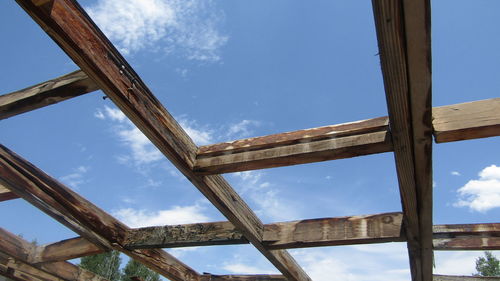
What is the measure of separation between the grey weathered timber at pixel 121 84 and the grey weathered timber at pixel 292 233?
0.64m

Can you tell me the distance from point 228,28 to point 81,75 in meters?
1.50

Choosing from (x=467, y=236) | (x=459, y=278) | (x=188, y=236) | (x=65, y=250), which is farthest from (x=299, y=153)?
(x=459, y=278)

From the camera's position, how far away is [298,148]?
6.32 ft

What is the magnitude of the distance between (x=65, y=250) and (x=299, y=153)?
298 cm

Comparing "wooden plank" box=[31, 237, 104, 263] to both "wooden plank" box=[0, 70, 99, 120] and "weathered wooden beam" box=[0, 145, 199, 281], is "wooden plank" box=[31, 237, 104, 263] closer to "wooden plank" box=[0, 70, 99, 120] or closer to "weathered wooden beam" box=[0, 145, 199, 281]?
"weathered wooden beam" box=[0, 145, 199, 281]

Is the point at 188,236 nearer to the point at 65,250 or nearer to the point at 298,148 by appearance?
Result: the point at 65,250

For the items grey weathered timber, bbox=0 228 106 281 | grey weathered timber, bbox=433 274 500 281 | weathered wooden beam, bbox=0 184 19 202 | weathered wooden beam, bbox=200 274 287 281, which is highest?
weathered wooden beam, bbox=0 184 19 202

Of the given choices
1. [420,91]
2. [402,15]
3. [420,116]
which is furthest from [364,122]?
[402,15]

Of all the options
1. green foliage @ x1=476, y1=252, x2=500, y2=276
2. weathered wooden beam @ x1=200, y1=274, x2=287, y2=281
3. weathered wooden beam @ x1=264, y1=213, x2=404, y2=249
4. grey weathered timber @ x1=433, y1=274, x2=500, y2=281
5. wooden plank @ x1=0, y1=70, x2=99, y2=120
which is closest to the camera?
wooden plank @ x1=0, y1=70, x2=99, y2=120

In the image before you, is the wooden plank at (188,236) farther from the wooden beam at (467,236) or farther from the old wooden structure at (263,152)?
the wooden beam at (467,236)

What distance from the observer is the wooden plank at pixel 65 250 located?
143 inches

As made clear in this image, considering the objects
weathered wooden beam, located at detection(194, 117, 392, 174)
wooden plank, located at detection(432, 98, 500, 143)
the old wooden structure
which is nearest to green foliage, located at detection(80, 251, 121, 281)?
the old wooden structure

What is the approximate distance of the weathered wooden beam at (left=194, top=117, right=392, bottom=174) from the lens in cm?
180

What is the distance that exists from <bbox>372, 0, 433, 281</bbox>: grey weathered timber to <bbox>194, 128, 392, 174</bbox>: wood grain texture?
100 mm
